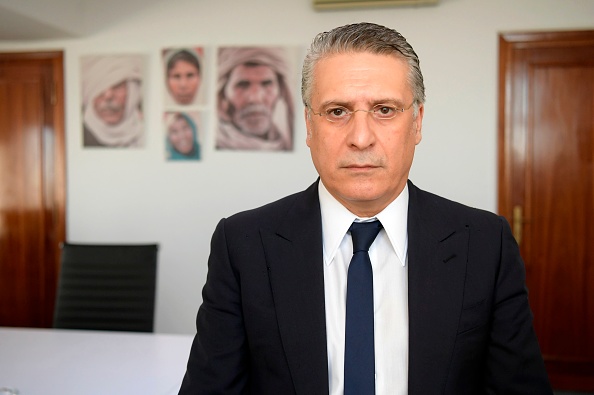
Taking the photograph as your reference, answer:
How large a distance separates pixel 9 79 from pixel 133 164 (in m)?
1.13

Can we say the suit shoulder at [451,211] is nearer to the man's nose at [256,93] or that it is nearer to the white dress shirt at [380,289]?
the white dress shirt at [380,289]

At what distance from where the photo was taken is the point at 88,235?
145 inches

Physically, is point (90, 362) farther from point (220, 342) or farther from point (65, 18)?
point (65, 18)

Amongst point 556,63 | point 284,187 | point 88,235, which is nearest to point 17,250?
point 88,235

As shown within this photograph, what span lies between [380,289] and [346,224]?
0.16 m

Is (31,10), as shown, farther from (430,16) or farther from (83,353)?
(430,16)

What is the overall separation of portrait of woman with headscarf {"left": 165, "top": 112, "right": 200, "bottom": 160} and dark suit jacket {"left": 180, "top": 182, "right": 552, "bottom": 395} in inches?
94.7

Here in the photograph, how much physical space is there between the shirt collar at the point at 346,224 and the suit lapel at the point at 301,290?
26 millimetres

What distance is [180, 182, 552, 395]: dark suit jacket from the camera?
1.06 metres

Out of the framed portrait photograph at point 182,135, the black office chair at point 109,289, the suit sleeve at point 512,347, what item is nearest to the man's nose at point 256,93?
the framed portrait photograph at point 182,135

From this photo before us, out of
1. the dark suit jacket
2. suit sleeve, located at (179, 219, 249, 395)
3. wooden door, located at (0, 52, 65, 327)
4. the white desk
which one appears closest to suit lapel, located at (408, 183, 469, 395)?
the dark suit jacket

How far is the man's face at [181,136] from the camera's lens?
3508 mm

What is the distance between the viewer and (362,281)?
3.61 feet

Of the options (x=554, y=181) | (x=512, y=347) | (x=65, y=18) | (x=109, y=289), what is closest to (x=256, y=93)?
(x=65, y=18)
